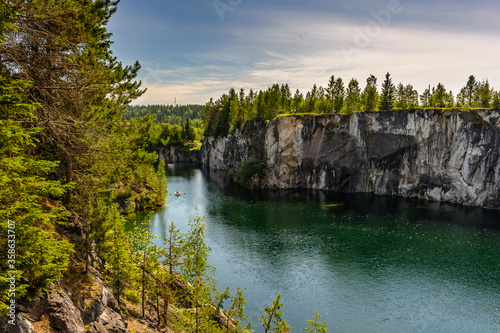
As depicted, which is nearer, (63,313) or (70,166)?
(63,313)

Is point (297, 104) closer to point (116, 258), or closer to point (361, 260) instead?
point (361, 260)

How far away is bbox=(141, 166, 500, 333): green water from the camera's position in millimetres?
29188

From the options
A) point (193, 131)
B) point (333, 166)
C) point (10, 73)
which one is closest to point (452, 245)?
point (333, 166)

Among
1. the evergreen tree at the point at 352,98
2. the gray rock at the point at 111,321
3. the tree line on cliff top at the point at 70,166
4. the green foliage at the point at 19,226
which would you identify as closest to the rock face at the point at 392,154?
the evergreen tree at the point at 352,98

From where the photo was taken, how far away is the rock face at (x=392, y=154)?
65.2m

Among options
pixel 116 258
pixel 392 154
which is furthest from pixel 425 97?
pixel 116 258

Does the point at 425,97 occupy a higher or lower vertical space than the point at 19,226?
higher

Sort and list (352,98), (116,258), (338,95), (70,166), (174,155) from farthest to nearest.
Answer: (174,155), (338,95), (352,98), (116,258), (70,166)

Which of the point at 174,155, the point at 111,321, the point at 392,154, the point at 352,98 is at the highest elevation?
the point at 352,98

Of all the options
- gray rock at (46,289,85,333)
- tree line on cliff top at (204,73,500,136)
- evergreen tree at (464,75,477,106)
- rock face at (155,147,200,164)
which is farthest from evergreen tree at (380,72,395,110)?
rock face at (155,147,200,164)

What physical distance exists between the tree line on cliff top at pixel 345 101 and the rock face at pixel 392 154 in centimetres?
469

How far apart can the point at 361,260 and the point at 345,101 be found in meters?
53.2

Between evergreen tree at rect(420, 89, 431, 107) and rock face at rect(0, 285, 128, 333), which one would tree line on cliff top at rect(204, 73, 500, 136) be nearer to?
evergreen tree at rect(420, 89, 431, 107)

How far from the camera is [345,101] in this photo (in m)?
83.2
